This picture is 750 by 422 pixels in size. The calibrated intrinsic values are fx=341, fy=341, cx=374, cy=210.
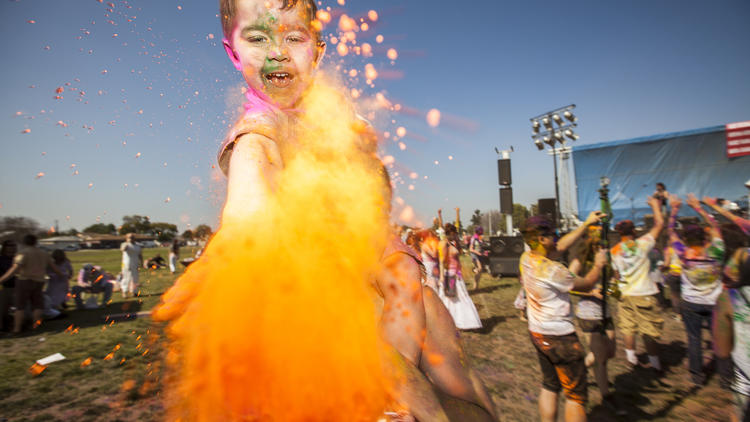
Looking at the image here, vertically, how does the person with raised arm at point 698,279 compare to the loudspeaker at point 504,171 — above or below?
below

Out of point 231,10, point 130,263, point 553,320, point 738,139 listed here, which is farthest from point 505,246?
point 231,10

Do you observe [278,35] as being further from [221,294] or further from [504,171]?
[504,171]

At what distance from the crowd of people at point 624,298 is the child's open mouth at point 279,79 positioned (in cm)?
397

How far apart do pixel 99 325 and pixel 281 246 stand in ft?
40.6

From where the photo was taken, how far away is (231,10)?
128cm

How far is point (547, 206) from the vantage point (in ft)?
47.5

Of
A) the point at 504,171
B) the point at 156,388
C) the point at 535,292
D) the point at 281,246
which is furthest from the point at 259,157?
the point at 504,171

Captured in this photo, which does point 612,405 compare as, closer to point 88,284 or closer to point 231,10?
point 231,10

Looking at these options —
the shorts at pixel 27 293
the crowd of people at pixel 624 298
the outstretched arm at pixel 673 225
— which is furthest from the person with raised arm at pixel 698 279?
the shorts at pixel 27 293

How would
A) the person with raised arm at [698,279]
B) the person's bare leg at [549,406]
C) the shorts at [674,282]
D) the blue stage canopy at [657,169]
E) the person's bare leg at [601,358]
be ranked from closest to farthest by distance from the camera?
1. the person's bare leg at [549,406]
2. the person's bare leg at [601,358]
3. the person with raised arm at [698,279]
4. the shorts at [674,282]
5. the blue stage canopy at [657,169]

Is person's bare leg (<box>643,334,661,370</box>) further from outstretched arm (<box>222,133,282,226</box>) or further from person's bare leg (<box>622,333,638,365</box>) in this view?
outstretched arm (<box>222,133,282,226</box>)

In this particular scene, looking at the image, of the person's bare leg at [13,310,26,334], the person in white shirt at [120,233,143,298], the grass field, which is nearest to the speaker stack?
the grass field

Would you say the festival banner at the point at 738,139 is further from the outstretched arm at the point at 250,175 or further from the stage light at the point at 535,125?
the outstretched arm at the point at 250,175

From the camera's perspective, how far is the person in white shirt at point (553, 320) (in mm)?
3855
